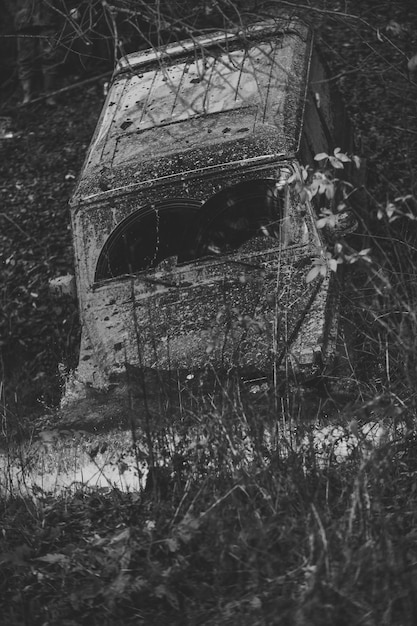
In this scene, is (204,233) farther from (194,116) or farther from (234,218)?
(194,116)

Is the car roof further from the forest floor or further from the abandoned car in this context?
the forest floor

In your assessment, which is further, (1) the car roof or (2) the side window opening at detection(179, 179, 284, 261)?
(1) the car roof

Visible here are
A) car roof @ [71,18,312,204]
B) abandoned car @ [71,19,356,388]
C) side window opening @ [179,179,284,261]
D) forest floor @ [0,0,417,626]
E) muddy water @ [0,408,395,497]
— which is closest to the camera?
forest floor @ [0,0,417,626]

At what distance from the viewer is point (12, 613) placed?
320cm

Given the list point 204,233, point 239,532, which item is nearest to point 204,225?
point 204,233

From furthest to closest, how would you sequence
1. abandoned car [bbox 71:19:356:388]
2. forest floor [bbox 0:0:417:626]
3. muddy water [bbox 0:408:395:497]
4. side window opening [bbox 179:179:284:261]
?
side window opening [bbox 179:179:284:261], abandoned car [bbox 71:19:356:388], muddy water [bbox 0:408:395:497], forest floor [bbox 0:0:417:626]

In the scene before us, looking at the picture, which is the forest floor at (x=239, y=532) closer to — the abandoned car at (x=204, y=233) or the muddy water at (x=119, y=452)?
the muddy water at (x=119, y=452)

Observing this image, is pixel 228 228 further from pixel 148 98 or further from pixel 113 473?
pixel 113 473

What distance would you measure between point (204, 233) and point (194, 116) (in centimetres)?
95

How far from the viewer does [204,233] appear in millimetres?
5273

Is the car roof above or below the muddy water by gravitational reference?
above

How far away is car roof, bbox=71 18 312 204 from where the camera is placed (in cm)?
539

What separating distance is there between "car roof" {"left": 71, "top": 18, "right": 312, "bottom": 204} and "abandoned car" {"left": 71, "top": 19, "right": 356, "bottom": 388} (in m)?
0.01

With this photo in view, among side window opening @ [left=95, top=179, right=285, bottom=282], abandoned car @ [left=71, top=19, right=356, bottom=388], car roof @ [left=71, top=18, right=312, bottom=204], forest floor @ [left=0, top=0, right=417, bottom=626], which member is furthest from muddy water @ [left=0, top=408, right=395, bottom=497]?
car roof @ [left=71, top=18, right=312, bottom=204]
